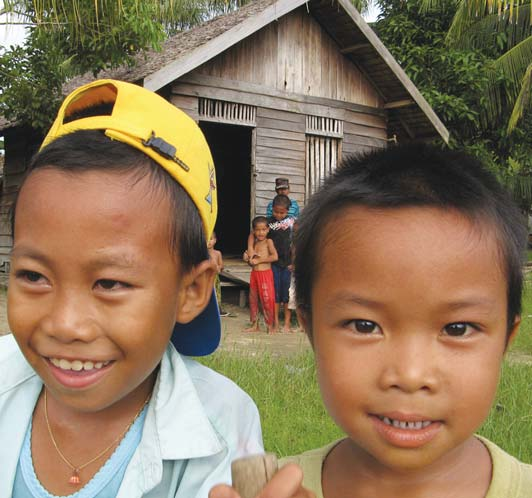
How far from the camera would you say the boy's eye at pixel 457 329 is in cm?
115

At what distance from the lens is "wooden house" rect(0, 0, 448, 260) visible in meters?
8.34

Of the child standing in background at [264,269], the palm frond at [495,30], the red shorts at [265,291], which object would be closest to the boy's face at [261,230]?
the child standing in background at [264,269]

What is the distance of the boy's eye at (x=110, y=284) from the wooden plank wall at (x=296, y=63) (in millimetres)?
7178

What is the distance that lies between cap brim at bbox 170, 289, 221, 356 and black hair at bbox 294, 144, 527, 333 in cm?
51

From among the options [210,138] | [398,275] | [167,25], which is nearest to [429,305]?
[398,275]

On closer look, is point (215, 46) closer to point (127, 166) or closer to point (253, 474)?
point (127, 166)

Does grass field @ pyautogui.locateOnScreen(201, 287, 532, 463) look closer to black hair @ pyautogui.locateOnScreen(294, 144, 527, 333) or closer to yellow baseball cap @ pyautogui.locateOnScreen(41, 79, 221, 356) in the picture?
yellow baseball cap @ pyautogui.locateOnScreen(41, 79, 221, 356)

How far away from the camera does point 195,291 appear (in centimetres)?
171

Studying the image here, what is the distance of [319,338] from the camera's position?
A: 1.25 m

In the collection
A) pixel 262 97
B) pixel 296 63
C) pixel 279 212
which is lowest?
pixel 279 212

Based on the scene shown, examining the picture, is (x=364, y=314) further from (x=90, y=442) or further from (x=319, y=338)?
(x=90, y=442)

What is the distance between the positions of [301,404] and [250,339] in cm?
340

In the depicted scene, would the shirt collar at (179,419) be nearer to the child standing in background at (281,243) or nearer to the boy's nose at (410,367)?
the boy's nose at (410,367)

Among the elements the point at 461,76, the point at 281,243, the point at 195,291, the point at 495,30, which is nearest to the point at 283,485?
the point at 195,291
